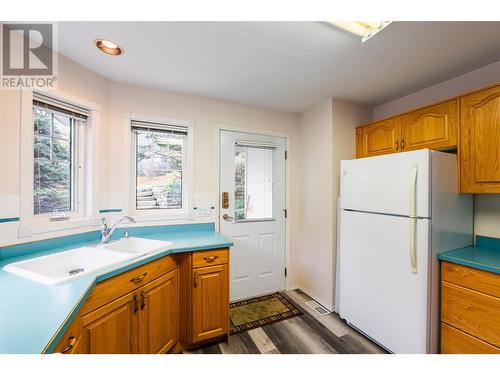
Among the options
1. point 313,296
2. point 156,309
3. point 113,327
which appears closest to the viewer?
point 113,327

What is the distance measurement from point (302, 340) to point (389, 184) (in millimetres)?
1465

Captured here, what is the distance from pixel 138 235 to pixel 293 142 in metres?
2.04

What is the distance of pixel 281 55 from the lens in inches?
61.9

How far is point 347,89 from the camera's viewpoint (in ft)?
6.96

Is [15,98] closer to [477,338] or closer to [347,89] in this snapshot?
[347,89]

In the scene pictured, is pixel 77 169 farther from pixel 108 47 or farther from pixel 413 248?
pixel 413 248

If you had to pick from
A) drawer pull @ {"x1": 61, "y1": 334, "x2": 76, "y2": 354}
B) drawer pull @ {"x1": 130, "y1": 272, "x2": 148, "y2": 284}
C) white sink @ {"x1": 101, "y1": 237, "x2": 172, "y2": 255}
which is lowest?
drawer pull @ {"x1": 61, "y1": 334, "x2": 76, "y2": 354}

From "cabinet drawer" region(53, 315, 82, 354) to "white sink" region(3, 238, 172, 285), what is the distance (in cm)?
24

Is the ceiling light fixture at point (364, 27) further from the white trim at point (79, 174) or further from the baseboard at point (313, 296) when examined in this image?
the baseboard at point (313, 296)

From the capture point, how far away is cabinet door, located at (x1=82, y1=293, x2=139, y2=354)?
3.47 feet

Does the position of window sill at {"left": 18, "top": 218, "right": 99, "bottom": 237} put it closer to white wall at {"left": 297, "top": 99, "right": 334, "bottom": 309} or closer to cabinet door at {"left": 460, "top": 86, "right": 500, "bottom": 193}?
white wall at {"left": 297, "top": 99, "right": 334, "bottom": 309}

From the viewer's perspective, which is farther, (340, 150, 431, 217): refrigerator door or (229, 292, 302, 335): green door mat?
(229, 292, 302, 335): green door mat

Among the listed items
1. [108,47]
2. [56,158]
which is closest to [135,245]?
[56,158]

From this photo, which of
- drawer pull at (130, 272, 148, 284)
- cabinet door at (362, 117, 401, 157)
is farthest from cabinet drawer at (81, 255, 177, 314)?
cabinet door at (362, 117, 401, 157)
